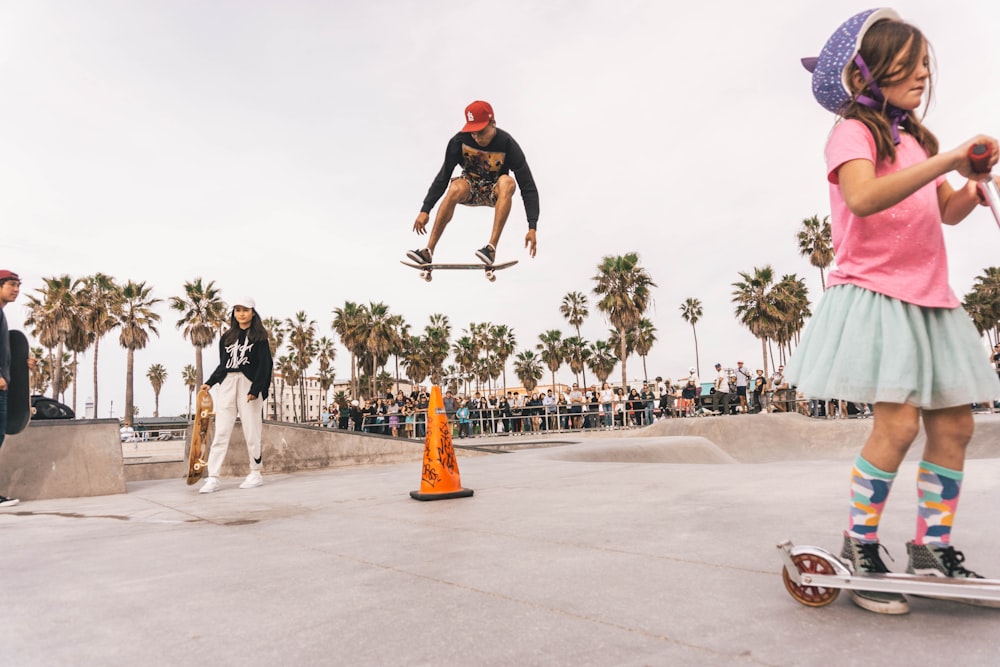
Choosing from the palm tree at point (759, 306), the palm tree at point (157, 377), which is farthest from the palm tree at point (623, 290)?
the palm tree at point (157, 377)

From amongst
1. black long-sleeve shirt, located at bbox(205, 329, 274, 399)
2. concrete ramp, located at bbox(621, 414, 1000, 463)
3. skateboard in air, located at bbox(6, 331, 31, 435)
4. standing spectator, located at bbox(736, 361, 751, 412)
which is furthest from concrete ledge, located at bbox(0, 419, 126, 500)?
standing spectator, located at bbox(736, 361, 751, 412)

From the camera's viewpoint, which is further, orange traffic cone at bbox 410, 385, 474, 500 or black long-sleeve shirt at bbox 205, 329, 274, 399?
black long-sleeve shirt at bbox 205, 329, 274, 399

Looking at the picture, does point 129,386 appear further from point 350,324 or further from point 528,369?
point 528,369

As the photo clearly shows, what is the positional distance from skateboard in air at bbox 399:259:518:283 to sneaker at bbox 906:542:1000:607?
4.20 metres

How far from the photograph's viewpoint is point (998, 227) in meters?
1.85

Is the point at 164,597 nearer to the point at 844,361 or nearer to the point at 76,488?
the point at 844,361

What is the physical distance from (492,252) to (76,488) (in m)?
5.45

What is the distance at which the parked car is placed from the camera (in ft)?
25.1

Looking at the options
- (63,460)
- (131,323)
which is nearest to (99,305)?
(131,323)

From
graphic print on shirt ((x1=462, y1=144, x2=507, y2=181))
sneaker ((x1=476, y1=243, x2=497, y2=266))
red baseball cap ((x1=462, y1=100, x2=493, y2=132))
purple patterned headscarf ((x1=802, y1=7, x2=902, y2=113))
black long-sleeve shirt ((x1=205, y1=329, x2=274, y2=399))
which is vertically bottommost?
black long-sleeve shirt ((x1=205, y1=329, x2=274, y2=399))

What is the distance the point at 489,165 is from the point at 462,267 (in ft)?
3.31

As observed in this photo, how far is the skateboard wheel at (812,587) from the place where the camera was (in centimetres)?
171

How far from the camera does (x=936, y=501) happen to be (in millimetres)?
1827

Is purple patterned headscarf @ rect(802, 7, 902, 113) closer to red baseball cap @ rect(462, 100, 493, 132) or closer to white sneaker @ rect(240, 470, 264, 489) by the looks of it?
red baseball cap @ rect(462, 100, 493, 132)
